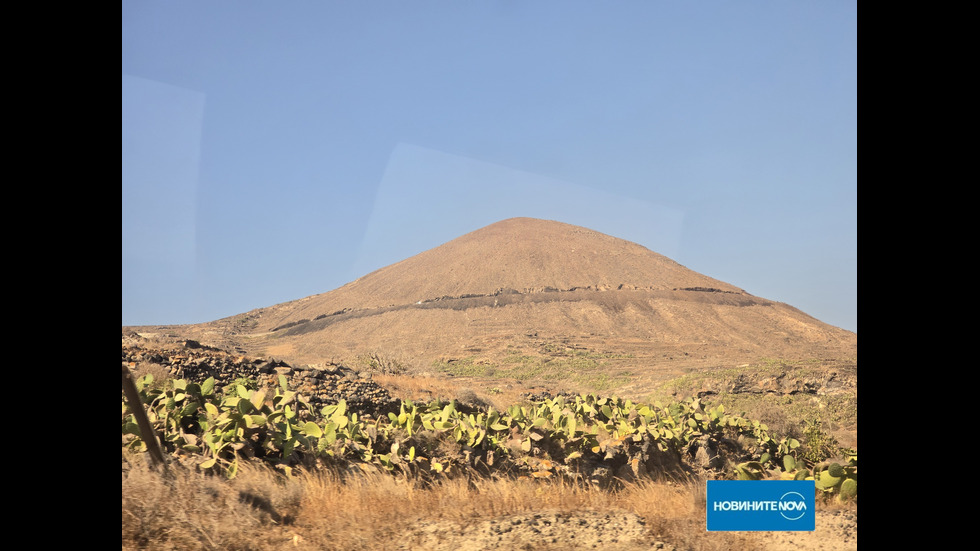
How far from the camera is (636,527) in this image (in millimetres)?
3658

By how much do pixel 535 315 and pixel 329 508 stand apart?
1422 inches

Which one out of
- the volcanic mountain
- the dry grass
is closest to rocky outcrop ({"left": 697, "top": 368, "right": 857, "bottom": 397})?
the volcanic mountain

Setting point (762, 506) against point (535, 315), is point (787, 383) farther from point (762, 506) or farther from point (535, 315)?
point (535, 315)

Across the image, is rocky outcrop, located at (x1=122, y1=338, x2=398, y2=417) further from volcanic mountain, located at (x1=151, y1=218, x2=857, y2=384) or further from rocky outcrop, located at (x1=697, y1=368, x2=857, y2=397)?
volcanic mountain, located at (x1=151, y1=218, x2=857, y2=384)


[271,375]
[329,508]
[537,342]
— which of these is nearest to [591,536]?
[329,508]

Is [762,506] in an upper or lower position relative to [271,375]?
lower

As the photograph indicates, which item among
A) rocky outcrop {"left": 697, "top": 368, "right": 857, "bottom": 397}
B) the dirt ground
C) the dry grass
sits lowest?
rocky outcrop {"left": 697, "top": 368, "right": 857, "bottom": 397}

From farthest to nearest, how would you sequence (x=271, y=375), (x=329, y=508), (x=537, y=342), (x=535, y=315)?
(x=535, y=315), (x=537, y=342), (x=271, y=375), (x=329, y=508)

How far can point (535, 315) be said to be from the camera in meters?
39.5

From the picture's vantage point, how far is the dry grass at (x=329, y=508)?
10.7ft

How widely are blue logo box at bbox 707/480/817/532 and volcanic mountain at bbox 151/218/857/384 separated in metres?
18.4

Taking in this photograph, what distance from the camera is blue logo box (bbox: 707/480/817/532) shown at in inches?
140

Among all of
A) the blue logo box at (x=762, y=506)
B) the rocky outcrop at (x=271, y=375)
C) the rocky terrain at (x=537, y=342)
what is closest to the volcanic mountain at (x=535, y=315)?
the rocky terrain at (x=537, y=342)
